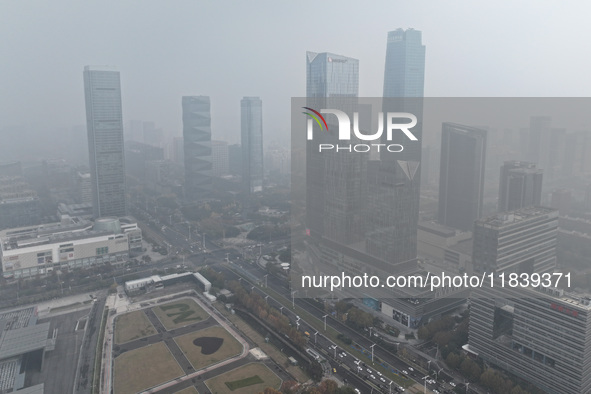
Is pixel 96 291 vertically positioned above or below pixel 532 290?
below

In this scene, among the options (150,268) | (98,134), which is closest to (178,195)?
(98,134)

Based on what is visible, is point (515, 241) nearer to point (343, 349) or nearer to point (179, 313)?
point (343, 349)

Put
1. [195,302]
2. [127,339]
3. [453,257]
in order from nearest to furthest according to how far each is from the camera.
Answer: [127,339] < [195,302] < [453,257]

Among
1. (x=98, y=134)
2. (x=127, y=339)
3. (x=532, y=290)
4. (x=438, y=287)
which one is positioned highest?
(x=98, y=134)

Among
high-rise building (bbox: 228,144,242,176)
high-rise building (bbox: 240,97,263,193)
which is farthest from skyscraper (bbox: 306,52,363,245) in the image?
high-rise building (bbox: 228,144,242,176)

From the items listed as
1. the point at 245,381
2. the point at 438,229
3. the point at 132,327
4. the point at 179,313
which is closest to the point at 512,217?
the point at 438,229

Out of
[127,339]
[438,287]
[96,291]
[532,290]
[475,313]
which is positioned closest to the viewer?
[532,290]

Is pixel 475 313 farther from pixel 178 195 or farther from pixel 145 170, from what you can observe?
pixel 145 170

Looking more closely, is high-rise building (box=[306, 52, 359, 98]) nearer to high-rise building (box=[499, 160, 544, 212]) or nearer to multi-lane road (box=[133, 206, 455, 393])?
high-rise building (box=[499, 160, 544, 212])
